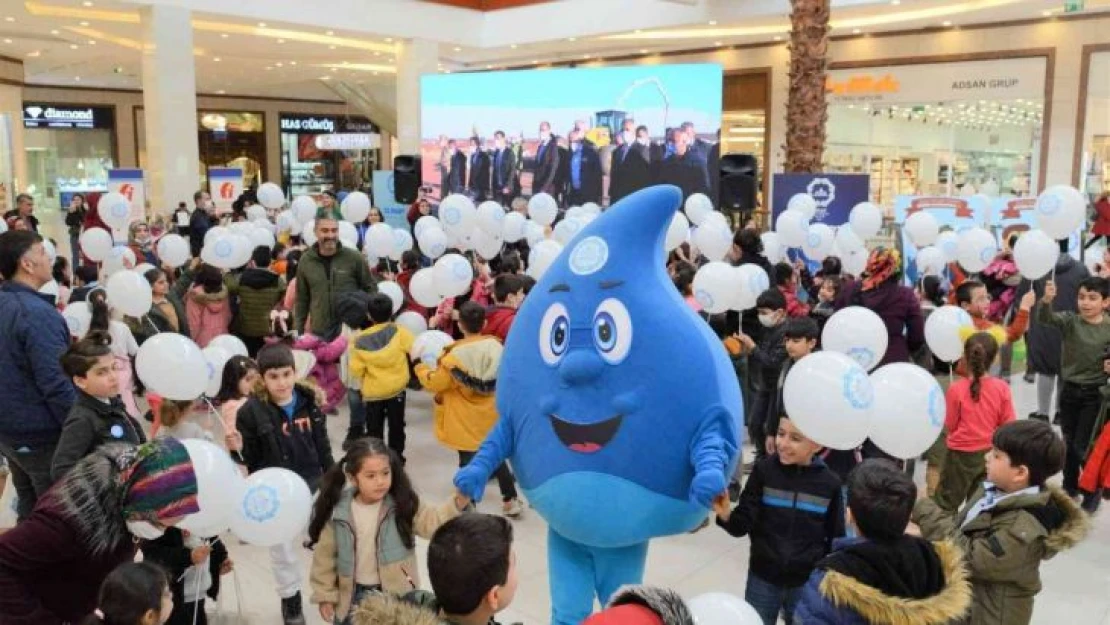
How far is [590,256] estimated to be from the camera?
123 inches

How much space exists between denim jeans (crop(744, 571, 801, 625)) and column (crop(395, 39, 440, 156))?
49.3 feet

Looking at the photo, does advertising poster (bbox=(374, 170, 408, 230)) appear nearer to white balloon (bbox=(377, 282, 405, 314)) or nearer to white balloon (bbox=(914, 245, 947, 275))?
white balloon (bbox=(377, 282, 405, 314))

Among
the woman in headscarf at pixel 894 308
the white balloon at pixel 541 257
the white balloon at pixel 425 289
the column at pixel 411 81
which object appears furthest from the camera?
the column at pixel 411 81

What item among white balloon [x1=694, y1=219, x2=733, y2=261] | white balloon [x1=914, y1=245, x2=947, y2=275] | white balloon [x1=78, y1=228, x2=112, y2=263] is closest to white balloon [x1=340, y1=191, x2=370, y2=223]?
white balloon [x1=78, y1=228, x2=112, y2=263]

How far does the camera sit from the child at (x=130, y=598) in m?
2.07

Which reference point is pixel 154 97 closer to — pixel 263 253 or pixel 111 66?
pixel 263 253

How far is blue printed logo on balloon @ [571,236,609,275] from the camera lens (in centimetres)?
308

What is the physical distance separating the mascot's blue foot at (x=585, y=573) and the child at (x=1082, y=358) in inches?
120

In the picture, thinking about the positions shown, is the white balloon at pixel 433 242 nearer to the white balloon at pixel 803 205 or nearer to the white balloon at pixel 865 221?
the white balloon at pixel 803 205

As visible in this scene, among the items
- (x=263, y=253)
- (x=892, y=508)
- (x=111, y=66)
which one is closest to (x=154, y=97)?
(x=263, y=253)

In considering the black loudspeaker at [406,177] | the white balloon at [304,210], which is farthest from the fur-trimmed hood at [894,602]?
the black loudspeaker at [406,177]

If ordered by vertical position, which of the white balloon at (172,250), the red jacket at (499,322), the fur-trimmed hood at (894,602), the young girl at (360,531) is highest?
the white balloon at (172,250)

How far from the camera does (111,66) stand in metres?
22.6

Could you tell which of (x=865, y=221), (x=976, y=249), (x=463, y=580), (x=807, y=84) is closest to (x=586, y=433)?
(x=463, y=580)
